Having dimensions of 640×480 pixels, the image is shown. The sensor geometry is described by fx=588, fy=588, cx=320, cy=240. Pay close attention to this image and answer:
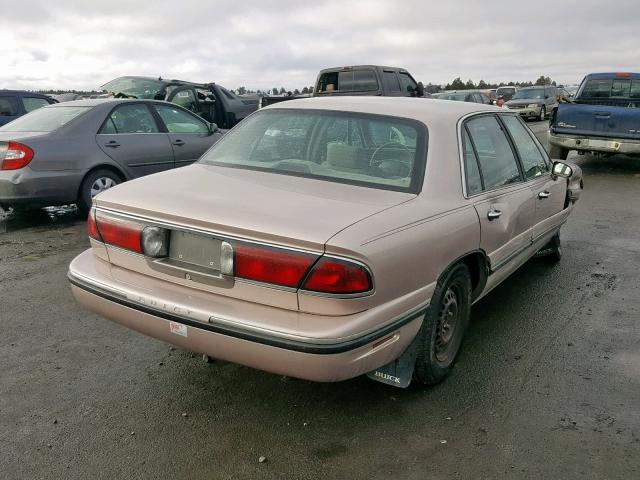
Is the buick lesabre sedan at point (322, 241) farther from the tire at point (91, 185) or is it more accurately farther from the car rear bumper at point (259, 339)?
the tire at point (91, 185)

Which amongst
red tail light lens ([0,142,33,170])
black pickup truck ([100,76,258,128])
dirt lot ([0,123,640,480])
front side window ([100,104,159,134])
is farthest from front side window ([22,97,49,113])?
dirt lot ([0,123,640,480])

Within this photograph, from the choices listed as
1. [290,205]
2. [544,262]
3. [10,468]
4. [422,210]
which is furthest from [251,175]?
[544,262]

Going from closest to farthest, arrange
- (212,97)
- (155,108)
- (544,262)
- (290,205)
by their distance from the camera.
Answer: (290,205) < (544,262) < (155,108) < (212,97)

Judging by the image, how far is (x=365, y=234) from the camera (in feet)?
8.34

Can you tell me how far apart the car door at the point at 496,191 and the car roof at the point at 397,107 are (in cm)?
11

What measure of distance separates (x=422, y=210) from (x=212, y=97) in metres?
10.1

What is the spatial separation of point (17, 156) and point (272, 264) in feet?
17.0

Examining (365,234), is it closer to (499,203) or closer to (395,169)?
(395,169)

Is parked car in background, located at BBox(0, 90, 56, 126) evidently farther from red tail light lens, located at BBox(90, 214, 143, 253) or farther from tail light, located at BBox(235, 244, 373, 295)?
tail light, located at BBox(235, 244, 373, 295)

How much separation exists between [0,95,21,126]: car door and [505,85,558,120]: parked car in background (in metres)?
21.1

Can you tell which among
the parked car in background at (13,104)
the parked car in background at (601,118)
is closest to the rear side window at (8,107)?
the parked car in background at (13,104)

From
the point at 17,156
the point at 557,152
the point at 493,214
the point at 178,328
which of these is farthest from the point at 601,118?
the point at 178,328

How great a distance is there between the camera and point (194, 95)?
39.2 feet

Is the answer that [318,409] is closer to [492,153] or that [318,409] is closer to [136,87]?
[492,153]
